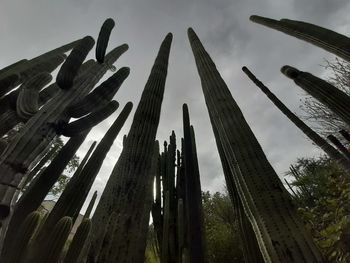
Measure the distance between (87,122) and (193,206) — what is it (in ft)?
5.80

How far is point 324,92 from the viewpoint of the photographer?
10.0 ft

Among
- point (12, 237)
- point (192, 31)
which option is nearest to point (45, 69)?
point (192, 31)

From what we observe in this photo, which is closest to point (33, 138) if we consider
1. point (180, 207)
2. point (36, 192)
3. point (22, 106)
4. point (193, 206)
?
point (22, 106)

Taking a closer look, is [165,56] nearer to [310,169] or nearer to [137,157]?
[137,157]

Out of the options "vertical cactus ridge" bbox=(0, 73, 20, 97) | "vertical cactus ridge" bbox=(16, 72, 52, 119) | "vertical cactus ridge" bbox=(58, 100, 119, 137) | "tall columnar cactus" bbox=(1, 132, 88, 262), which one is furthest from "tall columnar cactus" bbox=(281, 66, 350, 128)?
"vertical cactus ridge" bbox=(0, 73, 20, 97)

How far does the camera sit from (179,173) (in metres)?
4.22

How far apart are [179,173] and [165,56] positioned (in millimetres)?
2100

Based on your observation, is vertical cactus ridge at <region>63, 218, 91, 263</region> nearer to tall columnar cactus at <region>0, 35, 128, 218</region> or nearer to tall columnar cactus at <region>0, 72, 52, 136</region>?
tall columnar cactus at <region>0, 35, 128, 218</region>

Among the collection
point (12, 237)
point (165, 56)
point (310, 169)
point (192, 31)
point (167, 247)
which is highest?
point (310, 169)

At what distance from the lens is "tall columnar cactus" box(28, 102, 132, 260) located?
79.7 inches

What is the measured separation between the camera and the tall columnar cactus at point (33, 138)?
6.91 ft

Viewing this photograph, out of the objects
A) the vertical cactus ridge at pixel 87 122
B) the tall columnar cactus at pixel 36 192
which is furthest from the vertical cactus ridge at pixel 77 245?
the vertical cactus ridge at pixel 87 122

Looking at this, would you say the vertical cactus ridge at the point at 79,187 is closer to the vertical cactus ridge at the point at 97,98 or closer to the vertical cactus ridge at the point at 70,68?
the vertical cactus ridge at the point at 97,98

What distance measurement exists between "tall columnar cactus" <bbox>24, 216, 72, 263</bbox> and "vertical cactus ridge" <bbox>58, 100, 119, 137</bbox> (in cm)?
143
